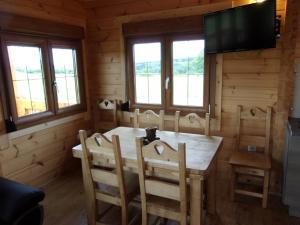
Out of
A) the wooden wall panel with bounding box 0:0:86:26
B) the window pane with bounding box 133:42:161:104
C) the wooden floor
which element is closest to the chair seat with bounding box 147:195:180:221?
the wooden floor

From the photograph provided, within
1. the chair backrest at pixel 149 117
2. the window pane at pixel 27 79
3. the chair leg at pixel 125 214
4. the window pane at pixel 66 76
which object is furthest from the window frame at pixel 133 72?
the chair leg at pixel 125 214

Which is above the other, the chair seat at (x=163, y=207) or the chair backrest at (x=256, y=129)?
the chair backrest at (x=256, y=129)

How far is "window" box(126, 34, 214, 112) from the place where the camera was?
2.90 meters

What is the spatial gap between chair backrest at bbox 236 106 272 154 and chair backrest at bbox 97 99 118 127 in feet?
5.59

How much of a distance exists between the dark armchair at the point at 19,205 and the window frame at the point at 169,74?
190cm

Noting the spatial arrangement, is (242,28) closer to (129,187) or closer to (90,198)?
(129,187)

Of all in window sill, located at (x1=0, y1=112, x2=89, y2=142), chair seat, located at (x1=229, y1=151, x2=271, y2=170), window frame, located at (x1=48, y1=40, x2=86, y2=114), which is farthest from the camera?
window frame, located at (x1=48, y1=40, x2=86, y2=114)

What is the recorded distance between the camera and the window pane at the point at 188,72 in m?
2.91

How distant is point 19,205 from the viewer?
168cm

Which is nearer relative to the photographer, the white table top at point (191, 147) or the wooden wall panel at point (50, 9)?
the white table top at point (191, 147)

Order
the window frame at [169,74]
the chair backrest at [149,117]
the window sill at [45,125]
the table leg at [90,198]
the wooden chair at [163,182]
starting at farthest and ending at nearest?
the window frame at [169,74] → the chair backrest at [149,117] → the window sill at [45,125] → the table leg at [90,198] → the wooden chair at [163,182]

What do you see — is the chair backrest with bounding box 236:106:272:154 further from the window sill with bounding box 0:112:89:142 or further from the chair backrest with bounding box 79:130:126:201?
the window sill with bounding box 0:112:89:142

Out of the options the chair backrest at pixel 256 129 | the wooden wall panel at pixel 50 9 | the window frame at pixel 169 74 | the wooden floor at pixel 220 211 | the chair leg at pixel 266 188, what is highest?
the wooden wall panel at pixel 50 9

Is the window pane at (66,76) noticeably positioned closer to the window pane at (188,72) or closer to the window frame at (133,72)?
the window frame at (133,72)
